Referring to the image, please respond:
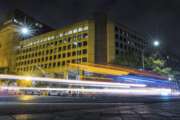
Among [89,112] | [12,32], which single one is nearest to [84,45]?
[12,32]

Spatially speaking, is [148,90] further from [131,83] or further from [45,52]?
[45,52]

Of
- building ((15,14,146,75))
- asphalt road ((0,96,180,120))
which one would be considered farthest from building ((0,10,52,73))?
asphalt road ((0,96,180,120))

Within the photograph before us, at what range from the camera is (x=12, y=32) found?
501 feet

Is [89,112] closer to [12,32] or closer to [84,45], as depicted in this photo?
[84,45]

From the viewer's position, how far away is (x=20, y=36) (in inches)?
5945

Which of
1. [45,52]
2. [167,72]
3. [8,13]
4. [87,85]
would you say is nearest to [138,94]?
[87,85]

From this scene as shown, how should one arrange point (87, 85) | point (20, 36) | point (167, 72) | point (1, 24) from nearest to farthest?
1. point (87, 85)
2. point (167, 72)
3. point (20, 36)
4. point (1, 24)

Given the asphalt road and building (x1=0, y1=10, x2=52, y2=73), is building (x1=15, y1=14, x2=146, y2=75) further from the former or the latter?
the asphalt road

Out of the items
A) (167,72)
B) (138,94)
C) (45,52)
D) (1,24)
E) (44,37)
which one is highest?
(1,24)

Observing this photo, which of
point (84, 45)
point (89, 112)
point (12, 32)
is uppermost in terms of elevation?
point (12, 32)

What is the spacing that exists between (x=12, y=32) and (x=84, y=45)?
241ft

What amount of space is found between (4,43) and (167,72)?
123 m

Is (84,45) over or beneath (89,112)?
over

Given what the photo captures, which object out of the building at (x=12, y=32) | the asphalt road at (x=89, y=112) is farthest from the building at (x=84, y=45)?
the asphalt road at (x=89, y=112)
